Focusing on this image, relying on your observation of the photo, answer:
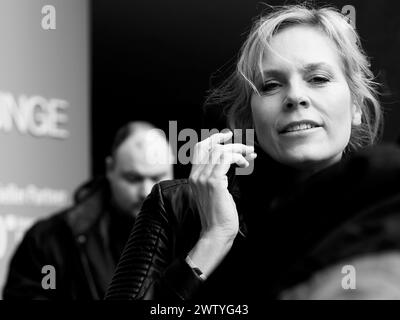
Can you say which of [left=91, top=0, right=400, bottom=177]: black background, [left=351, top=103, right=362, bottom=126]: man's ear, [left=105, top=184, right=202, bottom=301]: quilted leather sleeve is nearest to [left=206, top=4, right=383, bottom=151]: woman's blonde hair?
[left=351, top=103, right=362, bottom=126]: man's ear

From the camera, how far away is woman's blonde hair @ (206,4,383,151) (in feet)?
4.25

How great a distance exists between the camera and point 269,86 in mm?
1270

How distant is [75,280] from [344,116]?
1.29m

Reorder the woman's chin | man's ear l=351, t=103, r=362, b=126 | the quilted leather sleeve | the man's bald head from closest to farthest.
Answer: the quilted leather sleeve → the woman's chin → man's ear l=351, t=103, r=362, b=126 → the man's bald head

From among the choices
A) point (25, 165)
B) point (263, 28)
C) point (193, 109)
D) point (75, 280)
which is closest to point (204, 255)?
point (263, 28)

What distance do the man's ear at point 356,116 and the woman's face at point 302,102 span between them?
0.12 feet

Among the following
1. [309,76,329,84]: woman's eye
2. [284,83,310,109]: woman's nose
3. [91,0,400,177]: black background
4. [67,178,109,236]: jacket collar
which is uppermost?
[91,0,400,177]: black background

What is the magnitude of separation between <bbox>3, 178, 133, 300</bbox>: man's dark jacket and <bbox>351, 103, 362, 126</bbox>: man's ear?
3.73 ft

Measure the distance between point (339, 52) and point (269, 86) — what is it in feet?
0.41

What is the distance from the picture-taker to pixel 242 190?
4.17ft

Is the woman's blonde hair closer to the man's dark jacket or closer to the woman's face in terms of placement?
the woman's face

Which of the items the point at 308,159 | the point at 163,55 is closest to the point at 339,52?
the point at 308,159
